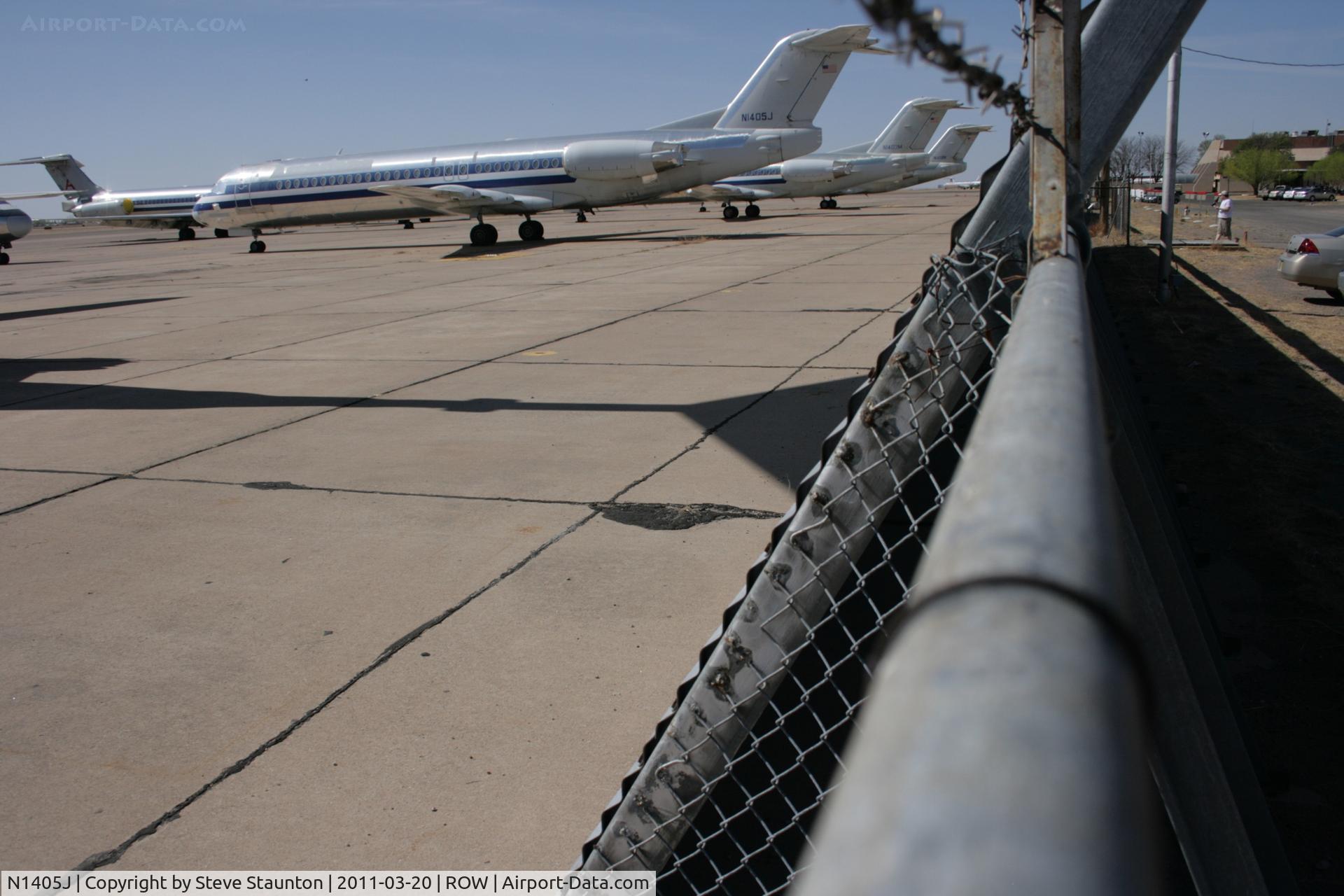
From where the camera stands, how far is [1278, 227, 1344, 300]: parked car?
49.5 feet

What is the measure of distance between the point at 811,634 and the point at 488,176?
3246 cm

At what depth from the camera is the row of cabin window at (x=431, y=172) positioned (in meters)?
32.5

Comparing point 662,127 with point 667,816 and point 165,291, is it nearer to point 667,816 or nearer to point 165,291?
point 165,291

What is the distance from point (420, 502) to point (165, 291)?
753 inches

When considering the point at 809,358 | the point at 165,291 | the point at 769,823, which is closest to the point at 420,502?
the point at 769,823

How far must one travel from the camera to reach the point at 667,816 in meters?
2.44

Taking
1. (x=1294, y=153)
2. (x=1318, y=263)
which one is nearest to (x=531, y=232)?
(x=1318, y=263)

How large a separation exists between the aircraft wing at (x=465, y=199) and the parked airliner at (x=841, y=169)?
1291cm

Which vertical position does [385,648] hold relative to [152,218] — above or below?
below

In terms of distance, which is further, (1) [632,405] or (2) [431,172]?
(2) [431,172]

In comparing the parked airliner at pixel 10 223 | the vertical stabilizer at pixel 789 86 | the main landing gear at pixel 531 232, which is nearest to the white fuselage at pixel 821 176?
the vertical stabilizer at pixel 789 86

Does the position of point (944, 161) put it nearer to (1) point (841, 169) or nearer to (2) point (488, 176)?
(1) point (841, 169)

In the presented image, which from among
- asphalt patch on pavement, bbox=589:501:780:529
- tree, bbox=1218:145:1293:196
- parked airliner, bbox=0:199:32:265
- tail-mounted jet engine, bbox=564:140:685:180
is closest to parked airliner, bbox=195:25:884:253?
tail-mounted jet engine, bbox=564:140:685:180

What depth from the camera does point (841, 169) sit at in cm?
5066
